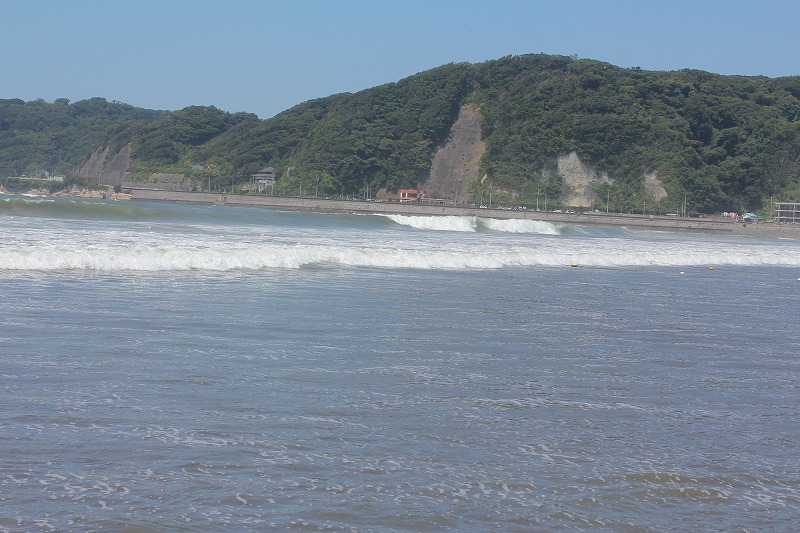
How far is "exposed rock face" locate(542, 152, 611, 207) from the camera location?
317ft

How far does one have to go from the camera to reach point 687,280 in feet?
60.1

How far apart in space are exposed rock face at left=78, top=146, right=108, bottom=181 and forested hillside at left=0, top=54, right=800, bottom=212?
14.5ft

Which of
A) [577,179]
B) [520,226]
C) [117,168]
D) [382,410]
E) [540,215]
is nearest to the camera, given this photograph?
[382,410]

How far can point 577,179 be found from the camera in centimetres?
9769

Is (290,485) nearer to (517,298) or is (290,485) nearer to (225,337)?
(225,337)

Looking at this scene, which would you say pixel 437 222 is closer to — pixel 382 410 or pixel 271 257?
pixel 271 257

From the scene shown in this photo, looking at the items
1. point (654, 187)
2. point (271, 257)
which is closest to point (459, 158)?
point (654, 187)

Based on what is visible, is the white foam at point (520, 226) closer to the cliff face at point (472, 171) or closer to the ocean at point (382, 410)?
the cliff face at point (472, 171)

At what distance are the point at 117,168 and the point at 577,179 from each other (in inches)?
3017

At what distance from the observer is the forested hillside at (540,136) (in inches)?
3735

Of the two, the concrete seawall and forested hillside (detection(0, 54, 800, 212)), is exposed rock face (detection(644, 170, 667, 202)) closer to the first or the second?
forested hillside (detection(0, 54, 800, 212))

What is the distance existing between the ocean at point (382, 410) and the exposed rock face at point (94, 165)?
5280 inches

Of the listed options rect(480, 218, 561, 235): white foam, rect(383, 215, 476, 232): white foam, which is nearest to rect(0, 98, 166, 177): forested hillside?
rect(383, 215, 476, 232): white foam

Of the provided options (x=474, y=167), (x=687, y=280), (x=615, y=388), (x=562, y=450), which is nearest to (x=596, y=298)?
(x=687, y=280)
